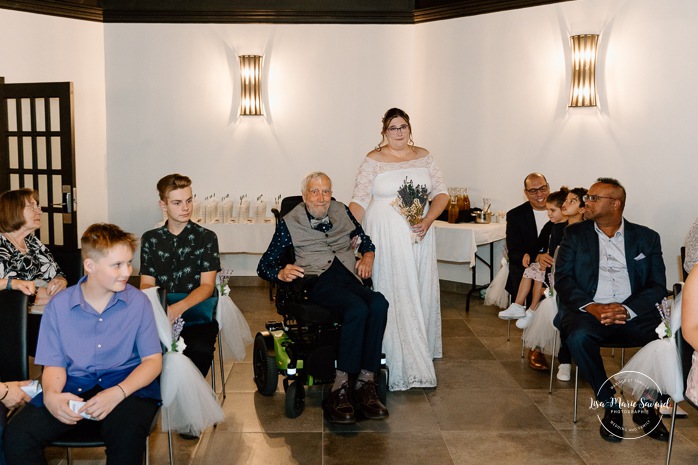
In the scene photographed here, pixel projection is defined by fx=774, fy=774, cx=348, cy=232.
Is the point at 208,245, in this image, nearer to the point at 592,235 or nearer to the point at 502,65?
the point at 592,235

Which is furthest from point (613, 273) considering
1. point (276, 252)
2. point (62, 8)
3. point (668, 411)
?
point (62, 8)

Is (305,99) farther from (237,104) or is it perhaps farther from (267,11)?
(267,11)

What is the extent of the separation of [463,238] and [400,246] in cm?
241

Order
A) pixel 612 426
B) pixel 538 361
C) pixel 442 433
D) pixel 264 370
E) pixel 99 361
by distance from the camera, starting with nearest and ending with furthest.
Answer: pixel 99 361, pixel 612 426, pixel 442 433, pixel 264 370, pixel 538 361

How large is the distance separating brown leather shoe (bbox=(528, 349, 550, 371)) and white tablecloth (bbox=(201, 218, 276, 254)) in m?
3.58

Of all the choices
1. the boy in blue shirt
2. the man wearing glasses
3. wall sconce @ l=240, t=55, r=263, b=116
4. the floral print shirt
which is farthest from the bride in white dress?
wall sconce @ l=240, t=55, r=263, b=116

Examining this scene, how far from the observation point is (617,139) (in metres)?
7.01

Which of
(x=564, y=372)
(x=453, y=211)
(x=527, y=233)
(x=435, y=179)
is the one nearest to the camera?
(x=564, y=372)

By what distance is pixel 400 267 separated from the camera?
17.1 feet

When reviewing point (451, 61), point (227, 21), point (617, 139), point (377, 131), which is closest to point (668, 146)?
point (617, 139)

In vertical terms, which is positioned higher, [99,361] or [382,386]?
[99,361]

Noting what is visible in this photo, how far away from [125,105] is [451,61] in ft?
12.2

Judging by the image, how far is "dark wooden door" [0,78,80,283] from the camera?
734 centimetres

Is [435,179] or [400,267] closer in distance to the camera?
[400,267]
